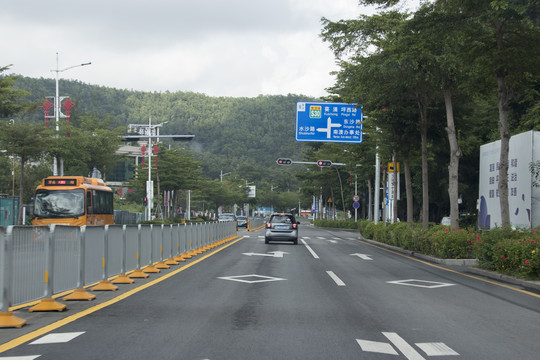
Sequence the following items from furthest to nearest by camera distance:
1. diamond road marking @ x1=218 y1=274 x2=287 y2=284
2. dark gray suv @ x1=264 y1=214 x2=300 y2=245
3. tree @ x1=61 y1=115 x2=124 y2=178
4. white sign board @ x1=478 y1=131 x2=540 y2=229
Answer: tree @ x1=61 y1=115 x2=124 y2=178, dark gray suv @ x1=264 y1=214 x2=300 y2=245, white sign board @ x1=478 y1=131 x2=540 y2=229, diamond road marking @ x1=218 y1=274 x2=287 y2=284

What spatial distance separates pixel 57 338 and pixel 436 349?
4.26 m

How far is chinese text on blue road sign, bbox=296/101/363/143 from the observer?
3703 cm

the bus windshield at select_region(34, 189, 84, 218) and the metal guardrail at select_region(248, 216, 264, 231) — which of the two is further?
the metal guardrail at select_region(248, 216, 264, 231)

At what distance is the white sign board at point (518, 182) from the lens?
25.1 meters

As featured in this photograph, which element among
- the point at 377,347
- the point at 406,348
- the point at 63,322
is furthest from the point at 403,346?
the point at 63,322

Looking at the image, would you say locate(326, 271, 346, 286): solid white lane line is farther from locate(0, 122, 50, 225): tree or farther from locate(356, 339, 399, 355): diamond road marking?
locate(0, 122, 50, 225): tree

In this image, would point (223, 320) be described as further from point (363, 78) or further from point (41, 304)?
point (363, 78)

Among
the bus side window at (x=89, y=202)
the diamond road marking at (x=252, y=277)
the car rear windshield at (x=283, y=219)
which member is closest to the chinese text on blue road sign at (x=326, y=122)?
the car rear windshield at (x=283, y=219)

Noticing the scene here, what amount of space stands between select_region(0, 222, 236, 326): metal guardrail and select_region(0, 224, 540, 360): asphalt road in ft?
1.68

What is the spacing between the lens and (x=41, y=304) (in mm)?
9172

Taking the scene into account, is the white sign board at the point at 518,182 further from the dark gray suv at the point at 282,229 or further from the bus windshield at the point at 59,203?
the bus windshield at the point at 59,203

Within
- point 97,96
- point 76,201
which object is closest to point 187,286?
point 76,201

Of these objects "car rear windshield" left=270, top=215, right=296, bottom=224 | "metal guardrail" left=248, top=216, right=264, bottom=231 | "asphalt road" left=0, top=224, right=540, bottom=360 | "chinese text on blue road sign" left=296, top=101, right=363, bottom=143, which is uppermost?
"chinese text on blue road sign" left=296, top=101, right=363, bottom=143

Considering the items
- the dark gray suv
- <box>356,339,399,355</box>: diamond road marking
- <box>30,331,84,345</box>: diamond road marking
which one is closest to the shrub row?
the dark gray suv
